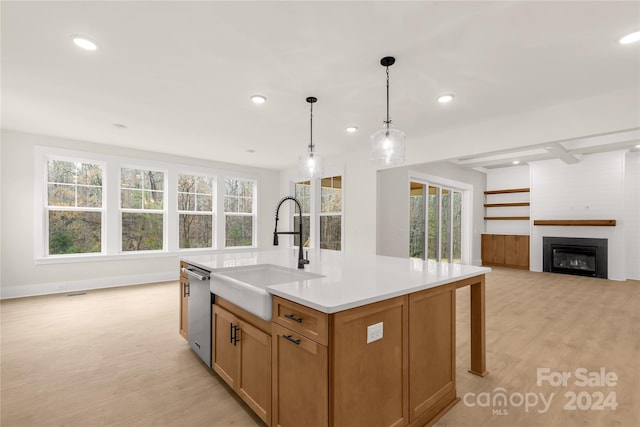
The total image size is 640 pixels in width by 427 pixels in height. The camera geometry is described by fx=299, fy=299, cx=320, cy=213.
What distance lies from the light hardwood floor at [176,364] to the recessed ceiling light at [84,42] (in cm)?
256

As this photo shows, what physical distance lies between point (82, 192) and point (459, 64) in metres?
5.87

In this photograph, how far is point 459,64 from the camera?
99.5 inches

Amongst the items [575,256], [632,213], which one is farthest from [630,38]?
[575,256]

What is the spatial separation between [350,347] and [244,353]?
33.1 inches

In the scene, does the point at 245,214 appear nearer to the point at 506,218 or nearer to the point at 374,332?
the point at 374,332

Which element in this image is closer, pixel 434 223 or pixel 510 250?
pixel 434 223

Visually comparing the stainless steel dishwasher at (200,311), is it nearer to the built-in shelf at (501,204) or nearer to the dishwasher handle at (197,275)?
the dishwasher handle at (197,275)

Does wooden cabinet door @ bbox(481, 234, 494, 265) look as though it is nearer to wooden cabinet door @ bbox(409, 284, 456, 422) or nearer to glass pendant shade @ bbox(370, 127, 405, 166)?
glass pendant shade @ bbox(370, 127, 405, 166)

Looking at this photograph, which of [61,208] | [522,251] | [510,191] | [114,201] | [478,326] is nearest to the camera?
[478,326]

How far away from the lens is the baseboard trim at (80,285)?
4543mm

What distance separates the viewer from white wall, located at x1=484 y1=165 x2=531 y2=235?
806 centimetres

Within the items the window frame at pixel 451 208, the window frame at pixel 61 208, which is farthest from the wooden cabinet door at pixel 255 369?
the window frame at pixel 451 208

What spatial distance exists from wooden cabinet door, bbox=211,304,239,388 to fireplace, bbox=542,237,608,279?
8002 millimetres

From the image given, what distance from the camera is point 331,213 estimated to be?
245 inches
